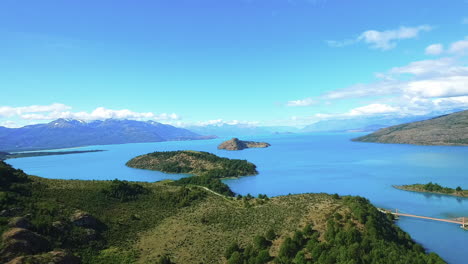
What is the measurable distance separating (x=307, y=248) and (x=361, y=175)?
124m

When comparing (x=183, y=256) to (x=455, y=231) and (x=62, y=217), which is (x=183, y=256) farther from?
(x=455, y=231)

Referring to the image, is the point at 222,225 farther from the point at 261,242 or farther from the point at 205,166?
the point at 205,166

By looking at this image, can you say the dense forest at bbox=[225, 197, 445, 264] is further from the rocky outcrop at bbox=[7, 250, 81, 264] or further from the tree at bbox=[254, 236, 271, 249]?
the rocky outcrop at bbox=[7, 250, 81, 264]

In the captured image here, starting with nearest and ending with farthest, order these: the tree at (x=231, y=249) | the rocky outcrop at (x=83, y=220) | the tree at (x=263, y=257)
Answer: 1. the tree at (x=263, y=257)
2. the tree at (x=231, y=249)
3. the rocky outcrop at (x=83, y=220)

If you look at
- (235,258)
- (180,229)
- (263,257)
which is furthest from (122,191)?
(263,257)

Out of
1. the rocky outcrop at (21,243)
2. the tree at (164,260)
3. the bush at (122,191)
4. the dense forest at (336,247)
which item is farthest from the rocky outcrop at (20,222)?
the dense forest at (336,247)

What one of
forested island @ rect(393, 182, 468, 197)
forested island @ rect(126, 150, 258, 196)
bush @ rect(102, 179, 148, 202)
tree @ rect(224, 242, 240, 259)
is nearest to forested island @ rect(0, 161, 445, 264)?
tree @ rect(224, 242, 240, 259)

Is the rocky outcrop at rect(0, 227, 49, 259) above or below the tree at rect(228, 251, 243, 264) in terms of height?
above

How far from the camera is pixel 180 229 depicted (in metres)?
53.2

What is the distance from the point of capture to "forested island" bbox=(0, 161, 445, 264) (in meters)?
39.4

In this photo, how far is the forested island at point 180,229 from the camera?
39438mm

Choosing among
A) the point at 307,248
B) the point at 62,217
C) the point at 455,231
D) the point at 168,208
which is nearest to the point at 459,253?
the point at 455,231

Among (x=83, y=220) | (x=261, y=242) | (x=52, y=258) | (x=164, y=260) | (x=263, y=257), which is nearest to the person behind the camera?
(x=52, y=258)

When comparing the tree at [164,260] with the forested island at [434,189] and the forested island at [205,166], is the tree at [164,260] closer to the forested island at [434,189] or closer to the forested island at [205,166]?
the forested island at [205,166]
